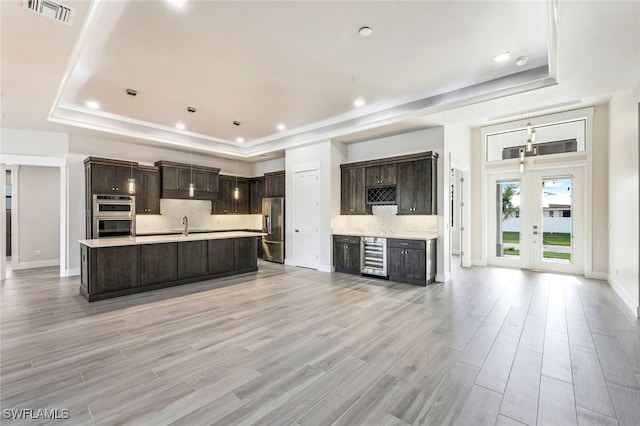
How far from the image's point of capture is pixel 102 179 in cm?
623

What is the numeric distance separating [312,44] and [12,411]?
13.2ft

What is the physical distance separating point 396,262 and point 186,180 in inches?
217

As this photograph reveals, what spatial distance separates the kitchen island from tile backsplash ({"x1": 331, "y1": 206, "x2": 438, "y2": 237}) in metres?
2.14

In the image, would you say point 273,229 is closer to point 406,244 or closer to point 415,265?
point 406,244

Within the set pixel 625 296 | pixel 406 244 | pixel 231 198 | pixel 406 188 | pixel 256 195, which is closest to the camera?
pixel 625 296

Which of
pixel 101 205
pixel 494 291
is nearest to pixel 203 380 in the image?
pixel 494 291

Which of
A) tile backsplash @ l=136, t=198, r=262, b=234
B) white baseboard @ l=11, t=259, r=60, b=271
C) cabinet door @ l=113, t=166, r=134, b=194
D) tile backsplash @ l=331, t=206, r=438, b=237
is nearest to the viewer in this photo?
tile backsplash @ l=331, t=206, r=438, b=237

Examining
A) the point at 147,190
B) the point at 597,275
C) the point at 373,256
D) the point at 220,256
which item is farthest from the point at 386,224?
the point at 147,190

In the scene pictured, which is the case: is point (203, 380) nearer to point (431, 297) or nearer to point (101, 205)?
point (431, 297)

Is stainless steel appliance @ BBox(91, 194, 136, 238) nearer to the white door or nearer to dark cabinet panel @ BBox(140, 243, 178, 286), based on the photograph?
dark cabinet panel @ BBox(140, 243, 178, 286)

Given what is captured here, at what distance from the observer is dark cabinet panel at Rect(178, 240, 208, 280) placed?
17.7 feet

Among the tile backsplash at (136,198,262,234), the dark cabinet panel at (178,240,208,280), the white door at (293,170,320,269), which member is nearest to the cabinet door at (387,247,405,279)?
the white door at (293,170,320,269)

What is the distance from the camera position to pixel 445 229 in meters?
5.63

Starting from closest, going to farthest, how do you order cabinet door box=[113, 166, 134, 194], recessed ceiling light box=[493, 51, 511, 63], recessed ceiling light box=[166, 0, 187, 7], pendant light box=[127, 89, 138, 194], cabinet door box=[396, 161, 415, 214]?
recessed ceiling light box=[166, 0, 187, 7] → recessed ceiling light box=[493, 51, 511, 63] → pendant light box=[127, 89, 138, 194] → cabinet door box=[396, 161, 415, 214] → cabinet door box=[113, 166, 134, 194]
